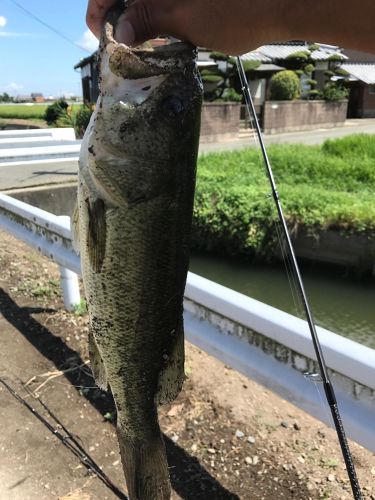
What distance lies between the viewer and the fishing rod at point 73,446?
2871 millimetres

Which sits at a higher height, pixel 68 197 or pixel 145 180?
pixel 145 180

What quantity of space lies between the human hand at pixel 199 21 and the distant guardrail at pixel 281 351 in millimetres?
1290

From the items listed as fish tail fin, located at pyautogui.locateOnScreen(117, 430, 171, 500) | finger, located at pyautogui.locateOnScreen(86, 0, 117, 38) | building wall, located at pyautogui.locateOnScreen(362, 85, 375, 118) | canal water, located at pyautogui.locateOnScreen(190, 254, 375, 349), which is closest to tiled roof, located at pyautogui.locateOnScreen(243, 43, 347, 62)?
building wall, located at pyautogui.locateOnScreen(362, 85, 375, 118)

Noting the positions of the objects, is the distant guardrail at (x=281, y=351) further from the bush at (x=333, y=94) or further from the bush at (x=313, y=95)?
the bush at (x=313, y=95)

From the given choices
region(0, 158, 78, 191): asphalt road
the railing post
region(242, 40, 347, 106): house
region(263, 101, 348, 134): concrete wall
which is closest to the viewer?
the railing post

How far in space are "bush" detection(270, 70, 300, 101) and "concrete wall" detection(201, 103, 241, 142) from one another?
5.61 m

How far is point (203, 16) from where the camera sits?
1336 millimetres

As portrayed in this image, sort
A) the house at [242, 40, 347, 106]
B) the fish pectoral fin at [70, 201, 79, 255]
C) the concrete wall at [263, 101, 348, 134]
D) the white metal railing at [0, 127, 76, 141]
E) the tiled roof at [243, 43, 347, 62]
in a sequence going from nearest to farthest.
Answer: the fish pectoral fin at [70, 201, 79, 255], the white metal railing at [0, 127, 76, 141], the concrete wall at [263, 101, 348, 134], the house at [242, 40, 347, 106], the tiled roof at [243, 43, 347, 62]

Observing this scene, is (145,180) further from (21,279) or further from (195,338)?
(21,279)

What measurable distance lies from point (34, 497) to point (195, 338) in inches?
47.7

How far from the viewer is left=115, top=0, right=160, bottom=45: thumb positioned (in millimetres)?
1335

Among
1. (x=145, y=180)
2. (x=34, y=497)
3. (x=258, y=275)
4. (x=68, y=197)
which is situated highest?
(x=145, y=180)

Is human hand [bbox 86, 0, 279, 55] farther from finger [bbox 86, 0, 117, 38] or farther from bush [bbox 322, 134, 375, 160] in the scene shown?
bush [bbox 322, 134, 375, 160]

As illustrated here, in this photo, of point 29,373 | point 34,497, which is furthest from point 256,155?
point 34,497
